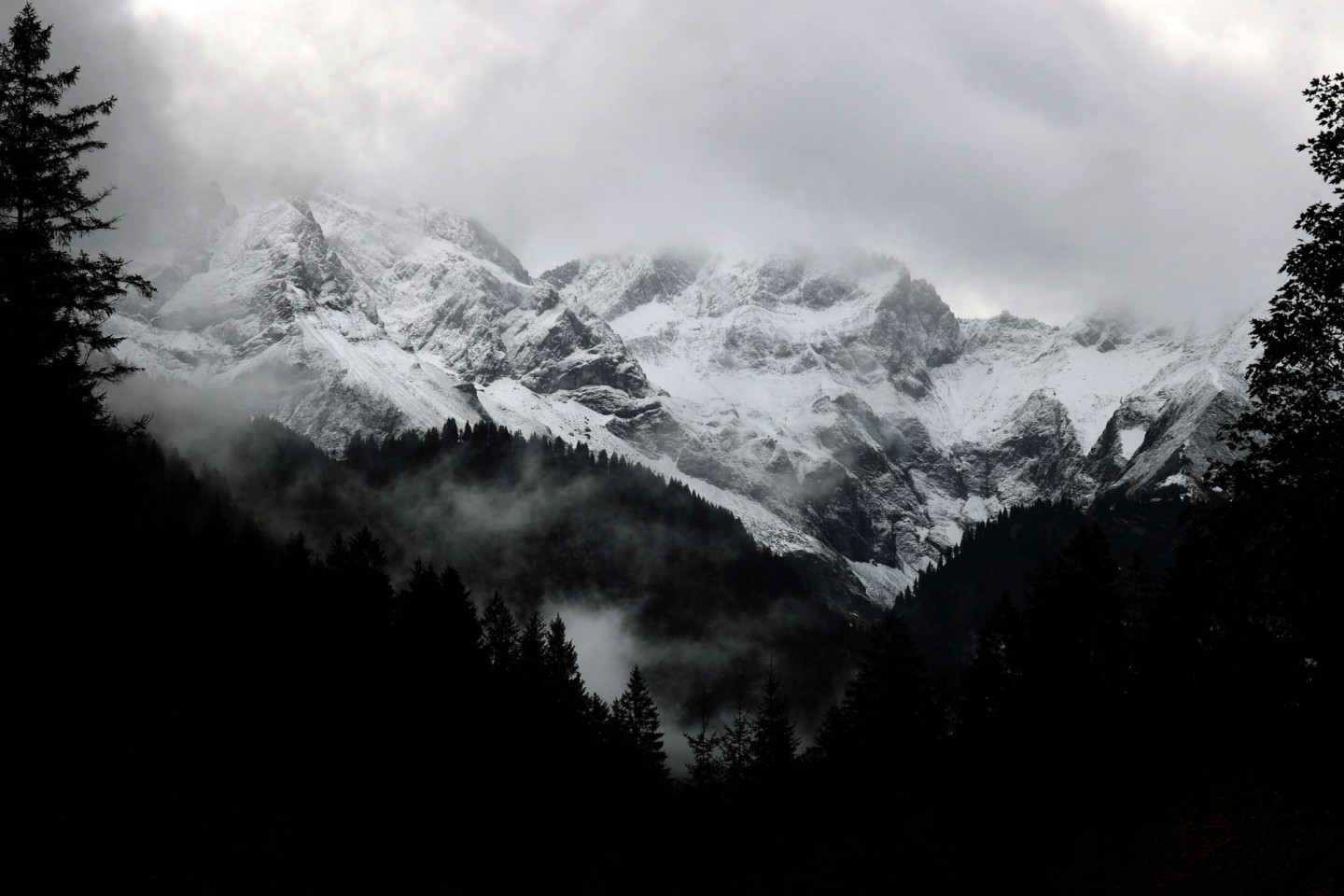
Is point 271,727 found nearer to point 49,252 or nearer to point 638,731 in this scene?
point 49,252

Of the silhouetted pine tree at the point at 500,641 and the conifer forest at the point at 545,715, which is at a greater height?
the silhouetted pine tree at the point at 500,641

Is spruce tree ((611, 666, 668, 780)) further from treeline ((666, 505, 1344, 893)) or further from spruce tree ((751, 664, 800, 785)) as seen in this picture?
spruce tree ((751, 664, 800, 785))

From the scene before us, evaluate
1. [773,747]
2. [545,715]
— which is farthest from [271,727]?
[773,747]

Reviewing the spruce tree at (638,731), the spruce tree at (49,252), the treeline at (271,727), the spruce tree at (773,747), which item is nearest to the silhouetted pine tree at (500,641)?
the treeline at (271,727)

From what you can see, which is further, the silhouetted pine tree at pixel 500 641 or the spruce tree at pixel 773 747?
the silhouetted pine tree at pixel 500 641

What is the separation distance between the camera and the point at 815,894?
40969mm

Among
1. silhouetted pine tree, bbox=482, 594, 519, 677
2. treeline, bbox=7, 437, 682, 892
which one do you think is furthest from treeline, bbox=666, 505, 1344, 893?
silhouetted pine tree, bbox=482, 594, 519, 677

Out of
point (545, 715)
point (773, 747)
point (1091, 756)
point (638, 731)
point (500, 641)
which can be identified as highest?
point (500, 641)

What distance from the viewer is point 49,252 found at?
30734 mm

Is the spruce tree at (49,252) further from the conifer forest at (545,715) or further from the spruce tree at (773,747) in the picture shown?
the spruce tree at (773,747)

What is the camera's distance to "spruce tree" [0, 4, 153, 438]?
29672mm

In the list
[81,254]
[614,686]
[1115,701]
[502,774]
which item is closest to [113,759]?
[81,254]

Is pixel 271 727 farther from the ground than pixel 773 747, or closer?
closer

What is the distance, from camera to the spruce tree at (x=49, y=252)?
29672 mm
